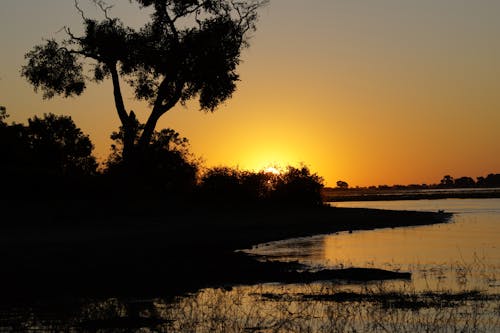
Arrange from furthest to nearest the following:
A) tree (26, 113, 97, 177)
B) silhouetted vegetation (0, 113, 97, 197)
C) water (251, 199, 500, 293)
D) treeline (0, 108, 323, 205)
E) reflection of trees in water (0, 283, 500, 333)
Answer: tree (26, 113, 97, 177) → silhouetted vegetation (0, 113, 97, 197) → treeline (0, 108, 323, 205) → water (251, 199, 500, 293) → reflection of trees in water (0, 283, 500, 333)

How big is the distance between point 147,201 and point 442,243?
18873 millimetres

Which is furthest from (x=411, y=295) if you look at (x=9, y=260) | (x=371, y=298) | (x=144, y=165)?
(x=144, y=165)

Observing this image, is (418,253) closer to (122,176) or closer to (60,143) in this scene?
(122,176)

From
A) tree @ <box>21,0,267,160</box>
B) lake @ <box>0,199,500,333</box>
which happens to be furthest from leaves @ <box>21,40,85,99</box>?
lake @ <box>0,199,500,333</box>

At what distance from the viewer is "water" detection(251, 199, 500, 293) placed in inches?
891

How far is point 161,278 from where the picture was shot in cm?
2191

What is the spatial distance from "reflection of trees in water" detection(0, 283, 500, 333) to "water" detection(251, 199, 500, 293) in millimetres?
2797

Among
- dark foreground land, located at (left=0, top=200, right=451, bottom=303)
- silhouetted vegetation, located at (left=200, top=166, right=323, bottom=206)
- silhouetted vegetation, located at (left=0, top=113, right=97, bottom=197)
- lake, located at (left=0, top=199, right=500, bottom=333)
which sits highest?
silhouetted vegetation, located at (left=0, top=113, right=97, bottom=197)

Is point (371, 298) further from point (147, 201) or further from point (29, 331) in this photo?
point (147, 201)

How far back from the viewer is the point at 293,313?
16484 millimetres

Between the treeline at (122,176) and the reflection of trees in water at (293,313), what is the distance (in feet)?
87.1

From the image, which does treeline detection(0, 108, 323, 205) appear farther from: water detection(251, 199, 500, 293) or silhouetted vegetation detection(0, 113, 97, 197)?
water detection(251, 199, 500, 293)

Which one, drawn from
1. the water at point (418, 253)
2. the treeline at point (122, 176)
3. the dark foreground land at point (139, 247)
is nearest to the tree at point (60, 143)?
the treeline at point (122, 176)

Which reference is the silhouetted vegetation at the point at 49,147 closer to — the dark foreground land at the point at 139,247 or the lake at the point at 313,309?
the dark foreground land at the point at 139,247
